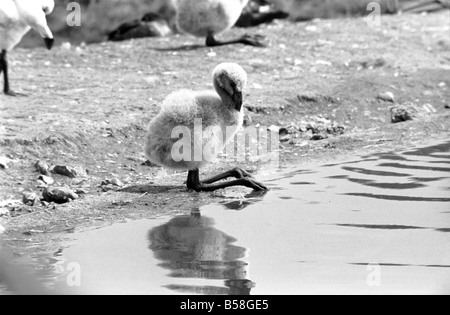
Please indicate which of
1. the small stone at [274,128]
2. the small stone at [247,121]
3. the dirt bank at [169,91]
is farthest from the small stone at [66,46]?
the small stone at [274,128]

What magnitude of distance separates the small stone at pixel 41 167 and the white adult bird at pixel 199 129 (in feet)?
2.41

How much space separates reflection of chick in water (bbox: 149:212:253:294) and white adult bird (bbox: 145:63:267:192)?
0.45m

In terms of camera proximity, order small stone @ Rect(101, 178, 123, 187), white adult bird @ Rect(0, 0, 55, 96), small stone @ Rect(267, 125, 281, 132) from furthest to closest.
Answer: white adult bird @ Rect(0, 0, 55, 96)
small stone @ Rect(267, 125, 281, 132)
small stone @ Rect(101, 178, 123, 187)

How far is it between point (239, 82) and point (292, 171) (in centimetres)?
76

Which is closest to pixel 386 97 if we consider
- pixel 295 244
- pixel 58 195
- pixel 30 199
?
pixel 58 195

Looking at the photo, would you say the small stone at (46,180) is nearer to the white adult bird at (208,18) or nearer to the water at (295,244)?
the water at (295,244)

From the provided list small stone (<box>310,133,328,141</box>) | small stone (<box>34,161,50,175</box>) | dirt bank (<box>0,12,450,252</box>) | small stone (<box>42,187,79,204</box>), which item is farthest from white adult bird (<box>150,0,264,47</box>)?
small stone (<box>42,187,79,204</box>)

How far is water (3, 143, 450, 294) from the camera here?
431 cm

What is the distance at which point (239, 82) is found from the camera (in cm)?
620

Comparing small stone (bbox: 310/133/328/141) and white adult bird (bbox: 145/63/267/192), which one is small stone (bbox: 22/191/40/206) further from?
small stone (bbox: 310/133/328/141)

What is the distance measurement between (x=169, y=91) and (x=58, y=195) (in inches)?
112

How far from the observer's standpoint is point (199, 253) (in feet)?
15.8
